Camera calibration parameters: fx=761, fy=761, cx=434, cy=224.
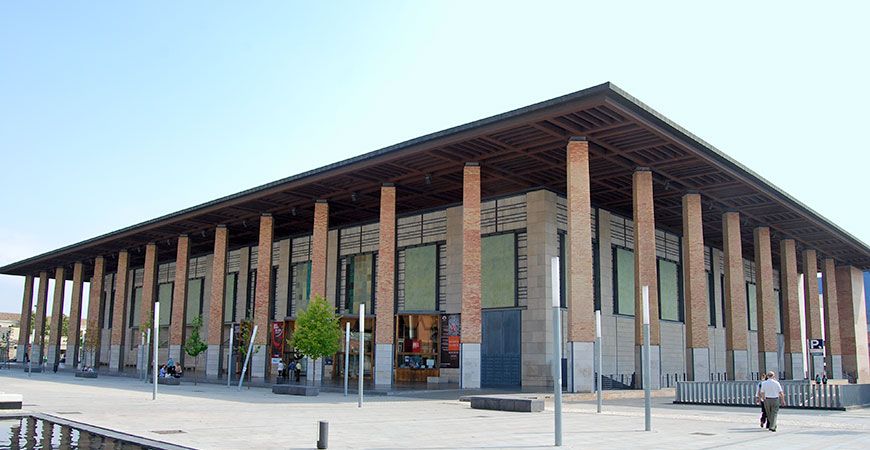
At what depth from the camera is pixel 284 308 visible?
57250 millimetres

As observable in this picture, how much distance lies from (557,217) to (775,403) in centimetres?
2474

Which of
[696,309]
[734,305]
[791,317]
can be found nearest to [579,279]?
[696,309]

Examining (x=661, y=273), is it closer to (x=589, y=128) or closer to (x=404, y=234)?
(x=404, y=234)

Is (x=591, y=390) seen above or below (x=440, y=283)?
below

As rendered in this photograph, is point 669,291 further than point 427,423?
Yes

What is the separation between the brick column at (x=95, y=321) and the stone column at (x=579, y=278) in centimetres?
5172

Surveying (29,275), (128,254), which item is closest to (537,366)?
(128,254)

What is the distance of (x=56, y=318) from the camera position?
77.1m

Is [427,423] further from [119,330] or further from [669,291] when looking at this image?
[119,330]

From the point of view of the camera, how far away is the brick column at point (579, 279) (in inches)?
1255

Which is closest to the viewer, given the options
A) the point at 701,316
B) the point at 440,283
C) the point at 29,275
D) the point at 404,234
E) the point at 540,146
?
the point at 540,146

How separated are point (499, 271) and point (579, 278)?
11791 mm

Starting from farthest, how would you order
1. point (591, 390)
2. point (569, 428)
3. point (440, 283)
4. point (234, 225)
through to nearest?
point (234, 225)
point (440, 283)
point (591, 390)
point (569, 428)

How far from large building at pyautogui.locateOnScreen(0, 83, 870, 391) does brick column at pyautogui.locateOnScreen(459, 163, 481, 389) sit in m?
0.09
